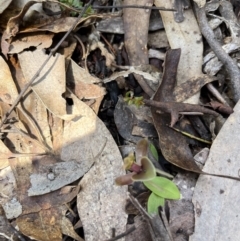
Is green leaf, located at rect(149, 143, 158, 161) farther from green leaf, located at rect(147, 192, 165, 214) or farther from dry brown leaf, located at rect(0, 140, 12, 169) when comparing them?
dry brown leaf, located at rect(0, 140, 12, 169)

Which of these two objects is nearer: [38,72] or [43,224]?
[43,224]

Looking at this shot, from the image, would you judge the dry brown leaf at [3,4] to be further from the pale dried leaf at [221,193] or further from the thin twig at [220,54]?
the pale dried leaf at [221,193]

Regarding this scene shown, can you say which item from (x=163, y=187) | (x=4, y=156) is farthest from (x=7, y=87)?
(x=163, y=187)

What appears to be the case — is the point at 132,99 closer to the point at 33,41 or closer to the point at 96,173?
the point at 96,173

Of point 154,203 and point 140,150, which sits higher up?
point 140,150

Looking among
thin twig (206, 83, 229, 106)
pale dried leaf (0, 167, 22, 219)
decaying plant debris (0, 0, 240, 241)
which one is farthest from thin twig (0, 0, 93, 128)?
thin twig (206, 83, 229, 106)

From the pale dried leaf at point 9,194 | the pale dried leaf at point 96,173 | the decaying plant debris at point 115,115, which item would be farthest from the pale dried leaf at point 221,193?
the pale dried leaf at point 9,194
